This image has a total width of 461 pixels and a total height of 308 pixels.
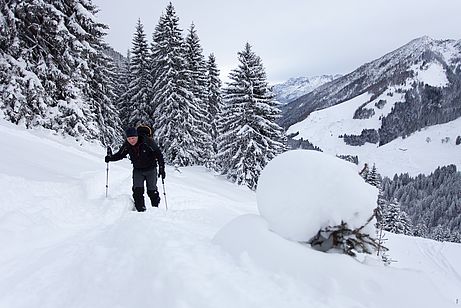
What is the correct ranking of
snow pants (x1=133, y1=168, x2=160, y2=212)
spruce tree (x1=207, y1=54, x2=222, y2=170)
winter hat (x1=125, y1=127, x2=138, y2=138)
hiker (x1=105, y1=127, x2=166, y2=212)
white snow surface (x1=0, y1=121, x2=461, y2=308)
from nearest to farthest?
white snow surface (x1=0, y1=121, x2=461, y2=308) < winter hat (x1=125, y1=127, x2=138, y2=138) < hiker (x1=105, y1=127, x2=166, y2=212) < snow pants (x1=133, y1=168, x2=160, y2=212) < spruce tree (x1=207, y1=54, x2=222, y2=170)

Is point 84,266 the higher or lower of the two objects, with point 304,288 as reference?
lower

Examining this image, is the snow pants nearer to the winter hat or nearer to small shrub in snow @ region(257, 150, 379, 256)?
the winter hat

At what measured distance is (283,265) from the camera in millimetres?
3445

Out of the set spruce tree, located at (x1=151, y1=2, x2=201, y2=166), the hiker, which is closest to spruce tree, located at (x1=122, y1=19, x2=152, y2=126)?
spruce tree, located at (x1=151, y1=2, x2=201, y2=166)

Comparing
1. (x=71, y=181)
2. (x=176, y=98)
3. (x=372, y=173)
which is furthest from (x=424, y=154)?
(x=71, y=181)

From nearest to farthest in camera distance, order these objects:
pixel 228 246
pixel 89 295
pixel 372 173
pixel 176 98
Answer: pixel 89 295
pixel 228 246
pixel 176 98
pixel 372 173

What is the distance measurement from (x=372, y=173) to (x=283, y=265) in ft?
99.1

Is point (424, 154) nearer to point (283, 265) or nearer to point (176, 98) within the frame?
point (176, 98)

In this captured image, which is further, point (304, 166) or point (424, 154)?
point (424, 154)

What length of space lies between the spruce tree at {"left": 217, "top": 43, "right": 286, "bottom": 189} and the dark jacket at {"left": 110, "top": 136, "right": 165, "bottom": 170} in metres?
15.9

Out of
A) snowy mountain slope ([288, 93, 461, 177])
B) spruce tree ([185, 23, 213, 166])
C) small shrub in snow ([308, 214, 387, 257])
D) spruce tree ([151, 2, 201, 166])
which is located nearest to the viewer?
small shrub in snow ([308, 214, 387, 257])

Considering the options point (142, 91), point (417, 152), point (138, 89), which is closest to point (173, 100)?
point (142, 91)

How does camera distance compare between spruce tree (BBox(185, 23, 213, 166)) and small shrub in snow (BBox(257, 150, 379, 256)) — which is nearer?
small shrub in snow (BBox(257, 150, 379, 256))

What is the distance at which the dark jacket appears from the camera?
7555 mm
